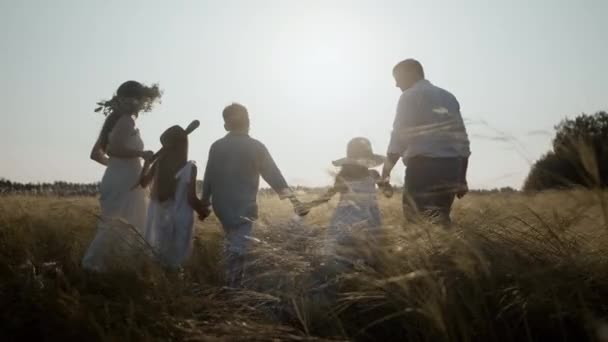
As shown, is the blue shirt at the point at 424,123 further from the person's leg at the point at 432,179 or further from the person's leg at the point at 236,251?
the person's leg at the point at 236,251

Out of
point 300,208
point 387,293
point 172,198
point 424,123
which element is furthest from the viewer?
point 172,198

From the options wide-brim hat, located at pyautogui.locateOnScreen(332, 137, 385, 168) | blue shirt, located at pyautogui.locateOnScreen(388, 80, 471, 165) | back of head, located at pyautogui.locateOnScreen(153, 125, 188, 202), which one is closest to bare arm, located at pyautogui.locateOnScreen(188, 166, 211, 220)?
back of head, located at pyautogui.locateOnScreen(153, 125, 188, 202)

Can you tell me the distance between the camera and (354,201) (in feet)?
15.6

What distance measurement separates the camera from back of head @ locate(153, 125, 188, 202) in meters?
5.66

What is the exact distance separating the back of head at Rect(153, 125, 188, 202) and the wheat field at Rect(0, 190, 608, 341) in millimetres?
1877

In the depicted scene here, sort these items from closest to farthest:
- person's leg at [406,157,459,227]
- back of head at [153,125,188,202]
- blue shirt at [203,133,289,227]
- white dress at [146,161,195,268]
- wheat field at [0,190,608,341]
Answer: wheat field at [0,190,608,341] → person's leg at [406,157,459,227] → blue shirt at [203,133,289,227] → white dress at [146,161,195,268] → back of head at [153,125,188,202]

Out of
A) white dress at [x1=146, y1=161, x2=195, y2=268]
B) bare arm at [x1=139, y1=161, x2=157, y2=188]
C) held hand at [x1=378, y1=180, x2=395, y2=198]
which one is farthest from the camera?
bare arm at [x1=139, y1=161, x2=157, y2=188]

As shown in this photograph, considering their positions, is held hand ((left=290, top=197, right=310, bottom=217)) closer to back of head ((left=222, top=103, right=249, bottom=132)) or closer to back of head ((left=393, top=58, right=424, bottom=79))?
back of head ((left=222, top=103, right=249, bottom=132))

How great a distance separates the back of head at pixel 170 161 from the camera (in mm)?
5660

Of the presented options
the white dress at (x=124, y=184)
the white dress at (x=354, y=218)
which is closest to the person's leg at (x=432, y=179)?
the white dress at (x=354, y=218)

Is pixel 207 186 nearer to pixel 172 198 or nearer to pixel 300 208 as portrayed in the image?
pixel 172 198

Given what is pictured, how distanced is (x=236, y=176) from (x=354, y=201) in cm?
110

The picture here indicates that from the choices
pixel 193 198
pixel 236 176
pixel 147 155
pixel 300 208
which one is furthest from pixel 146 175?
pixel 300 208

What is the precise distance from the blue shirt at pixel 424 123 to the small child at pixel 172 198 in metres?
1.88
